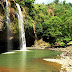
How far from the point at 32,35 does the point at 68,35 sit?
1301 centimetres

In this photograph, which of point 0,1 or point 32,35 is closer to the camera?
point 0,1

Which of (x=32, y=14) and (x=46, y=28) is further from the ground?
(x=32, y=14)

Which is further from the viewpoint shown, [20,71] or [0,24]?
[0,24]

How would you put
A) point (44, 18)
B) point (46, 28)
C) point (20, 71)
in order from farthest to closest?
point (44, 18) < point (46, 28) < point (20, 71)

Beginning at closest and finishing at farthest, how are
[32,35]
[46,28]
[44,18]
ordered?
[32,35], [46,28], [44,18]

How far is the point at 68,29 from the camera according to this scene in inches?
1772

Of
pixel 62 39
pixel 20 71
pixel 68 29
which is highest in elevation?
pixel 68 29

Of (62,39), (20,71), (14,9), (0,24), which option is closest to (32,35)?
(62,39)

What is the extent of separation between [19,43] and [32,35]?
25.6 ft

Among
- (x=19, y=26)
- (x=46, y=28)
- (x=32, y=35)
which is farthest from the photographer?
(x=46, y=28)

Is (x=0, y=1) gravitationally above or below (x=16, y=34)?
above

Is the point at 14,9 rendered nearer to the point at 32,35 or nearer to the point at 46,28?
the point at 32,35

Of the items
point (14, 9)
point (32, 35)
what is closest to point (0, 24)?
point (14, 9)

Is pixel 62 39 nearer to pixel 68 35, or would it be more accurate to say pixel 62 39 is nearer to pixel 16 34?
pixel 68 35
